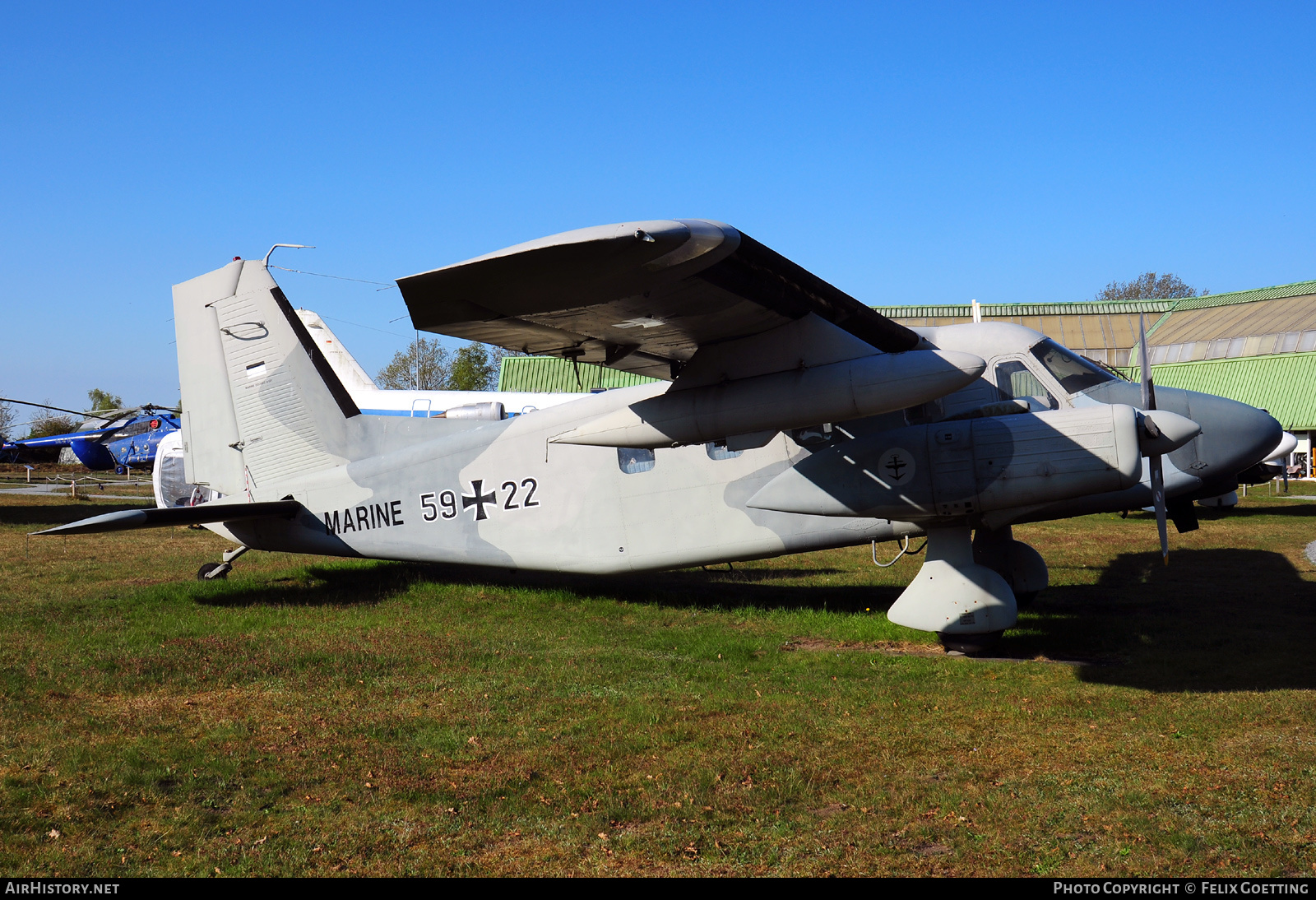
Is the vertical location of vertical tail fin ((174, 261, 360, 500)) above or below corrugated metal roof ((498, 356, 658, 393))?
below

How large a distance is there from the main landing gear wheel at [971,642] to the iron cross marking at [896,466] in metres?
1.62

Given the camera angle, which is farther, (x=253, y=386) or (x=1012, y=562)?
(x=253, y=386)

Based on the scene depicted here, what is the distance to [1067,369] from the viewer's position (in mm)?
8664

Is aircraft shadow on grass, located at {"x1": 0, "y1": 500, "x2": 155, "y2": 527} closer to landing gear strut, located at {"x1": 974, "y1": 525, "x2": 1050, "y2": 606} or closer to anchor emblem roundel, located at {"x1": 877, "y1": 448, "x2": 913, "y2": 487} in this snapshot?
anchor emblem roundel, located at {"x1": 877, "y1": 448, "x2": 913, "y2": 487}

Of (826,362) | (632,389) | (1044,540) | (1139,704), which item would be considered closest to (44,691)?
(632,389)

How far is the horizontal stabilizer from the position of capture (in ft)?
31.0

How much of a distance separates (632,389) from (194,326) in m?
6.70

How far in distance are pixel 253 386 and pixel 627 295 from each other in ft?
25.2

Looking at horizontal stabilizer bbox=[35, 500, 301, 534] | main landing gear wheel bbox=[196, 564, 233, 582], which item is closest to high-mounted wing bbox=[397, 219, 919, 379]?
horizontal stabilizer bbox=[35, 500, 301, 534]

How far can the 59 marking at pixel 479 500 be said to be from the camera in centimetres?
1059

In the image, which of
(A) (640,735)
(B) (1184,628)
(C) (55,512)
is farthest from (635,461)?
(C) (55,512)

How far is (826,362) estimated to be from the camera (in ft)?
23.8

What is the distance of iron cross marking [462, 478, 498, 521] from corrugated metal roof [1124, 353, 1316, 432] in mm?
36219

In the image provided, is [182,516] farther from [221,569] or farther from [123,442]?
[123,442]
